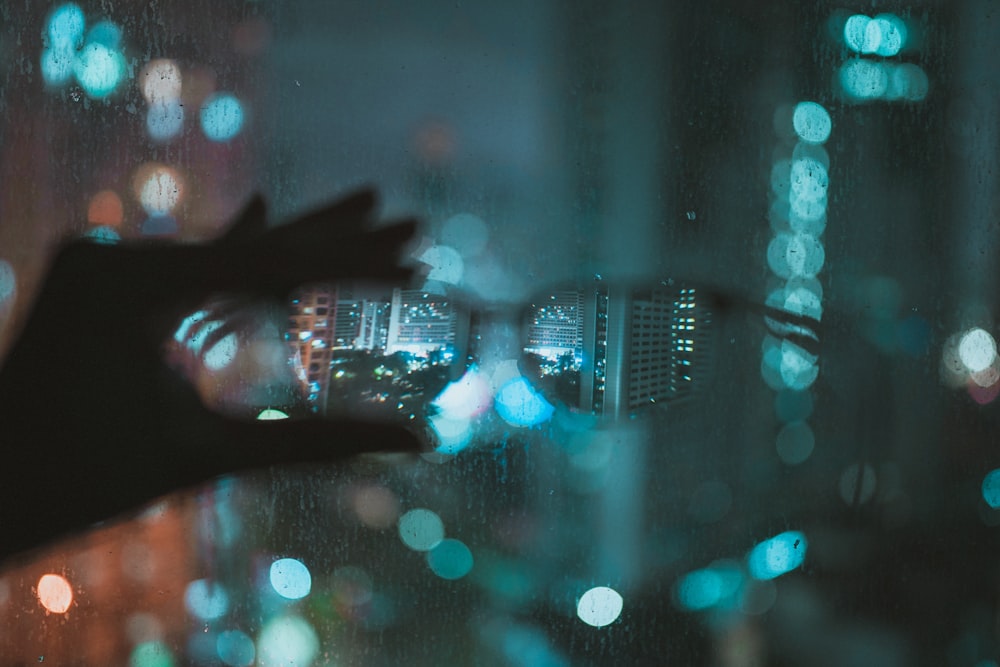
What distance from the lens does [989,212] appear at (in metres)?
0.59

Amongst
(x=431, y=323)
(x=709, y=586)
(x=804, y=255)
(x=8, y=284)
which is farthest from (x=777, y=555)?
(x=8, y=284)

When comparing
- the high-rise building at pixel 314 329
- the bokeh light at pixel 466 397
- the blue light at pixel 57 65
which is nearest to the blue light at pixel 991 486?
the bokeh light at pixel 466 397

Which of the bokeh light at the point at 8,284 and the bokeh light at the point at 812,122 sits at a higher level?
the bokeh light at the point at 812,122

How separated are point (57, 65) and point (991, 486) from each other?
971 mm

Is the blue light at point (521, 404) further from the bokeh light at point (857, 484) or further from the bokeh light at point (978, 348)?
the bokeh light at point (978, 348)

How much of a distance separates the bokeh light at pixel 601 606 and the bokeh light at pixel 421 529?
149mm

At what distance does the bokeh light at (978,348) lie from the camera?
0.59m

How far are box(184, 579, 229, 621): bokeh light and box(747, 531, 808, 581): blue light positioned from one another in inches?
19.6

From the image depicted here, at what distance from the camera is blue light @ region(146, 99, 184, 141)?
0.58 m

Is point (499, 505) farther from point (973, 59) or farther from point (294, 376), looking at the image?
point (973, 59)

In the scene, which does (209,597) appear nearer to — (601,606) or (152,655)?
(152,655)

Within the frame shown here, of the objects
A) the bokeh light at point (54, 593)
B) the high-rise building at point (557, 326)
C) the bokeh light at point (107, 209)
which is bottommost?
the bokeh light at point (54, 593)

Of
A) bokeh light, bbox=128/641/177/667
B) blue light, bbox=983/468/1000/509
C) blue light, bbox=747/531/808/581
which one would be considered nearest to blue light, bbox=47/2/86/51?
bokeh light, bbox=128/641/177/667

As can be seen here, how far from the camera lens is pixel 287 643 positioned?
0.60 metres
